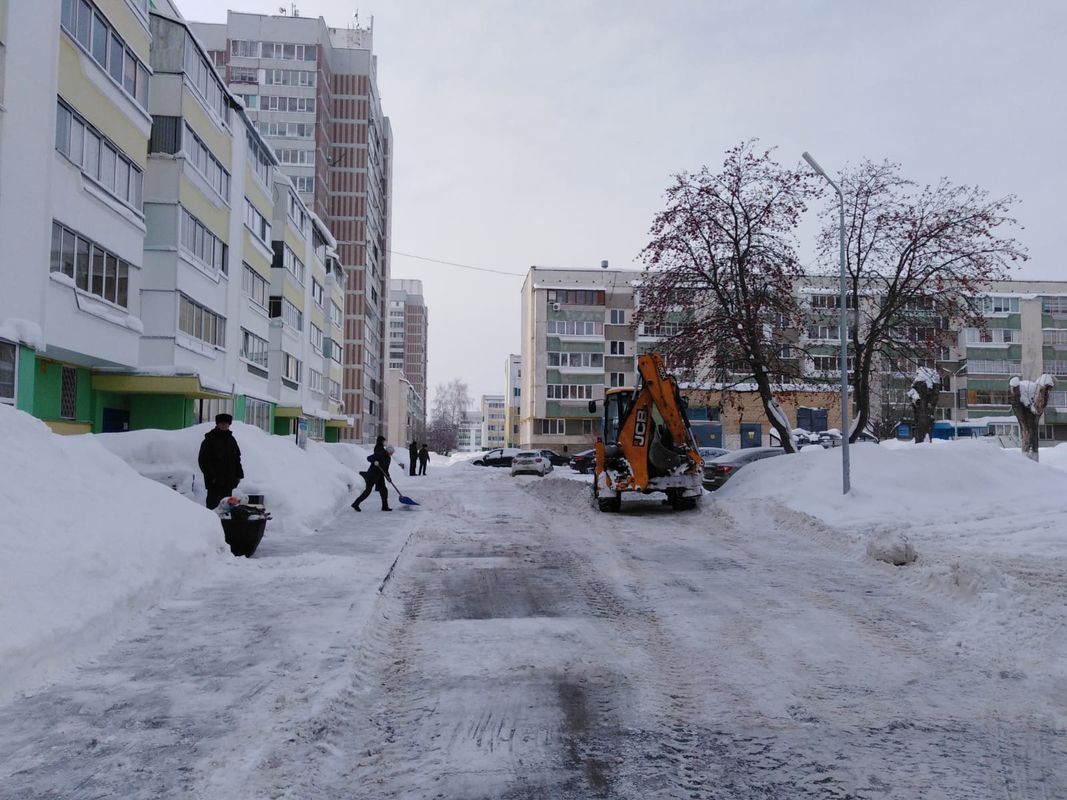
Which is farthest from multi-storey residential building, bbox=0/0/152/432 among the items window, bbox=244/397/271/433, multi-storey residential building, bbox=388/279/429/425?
multi-storey residential building, bbox=388/279/429/425

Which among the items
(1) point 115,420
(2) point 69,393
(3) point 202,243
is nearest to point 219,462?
(2) point 69,393

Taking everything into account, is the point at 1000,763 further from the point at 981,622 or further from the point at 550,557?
the point at 550,557

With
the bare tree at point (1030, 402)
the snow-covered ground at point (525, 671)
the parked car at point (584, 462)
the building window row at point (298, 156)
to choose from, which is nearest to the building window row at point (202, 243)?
the snow-covered ground at point (525, 671)

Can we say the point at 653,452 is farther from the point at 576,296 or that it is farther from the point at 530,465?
the point at 576,296

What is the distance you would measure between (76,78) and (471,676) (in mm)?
18147

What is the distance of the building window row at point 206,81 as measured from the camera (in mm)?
25234

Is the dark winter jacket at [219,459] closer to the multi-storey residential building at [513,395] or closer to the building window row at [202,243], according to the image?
the building window row at [202,243]

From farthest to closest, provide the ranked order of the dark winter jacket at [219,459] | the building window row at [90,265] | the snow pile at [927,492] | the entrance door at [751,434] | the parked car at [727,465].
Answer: the entrance door at [751,434], the parked car at [727,465], the building window row at [90,265], the snow pile at [927,492], the dark winter jacket at [219,459]

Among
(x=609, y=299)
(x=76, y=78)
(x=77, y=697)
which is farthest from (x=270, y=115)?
(x=77, y=697)

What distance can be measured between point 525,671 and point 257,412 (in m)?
33.1

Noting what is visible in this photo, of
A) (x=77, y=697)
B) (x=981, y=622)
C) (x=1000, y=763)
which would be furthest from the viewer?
(x=981, y=622)

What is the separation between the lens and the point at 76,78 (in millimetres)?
18156

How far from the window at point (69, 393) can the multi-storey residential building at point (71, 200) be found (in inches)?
1.2

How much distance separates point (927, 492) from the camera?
1658 cm
